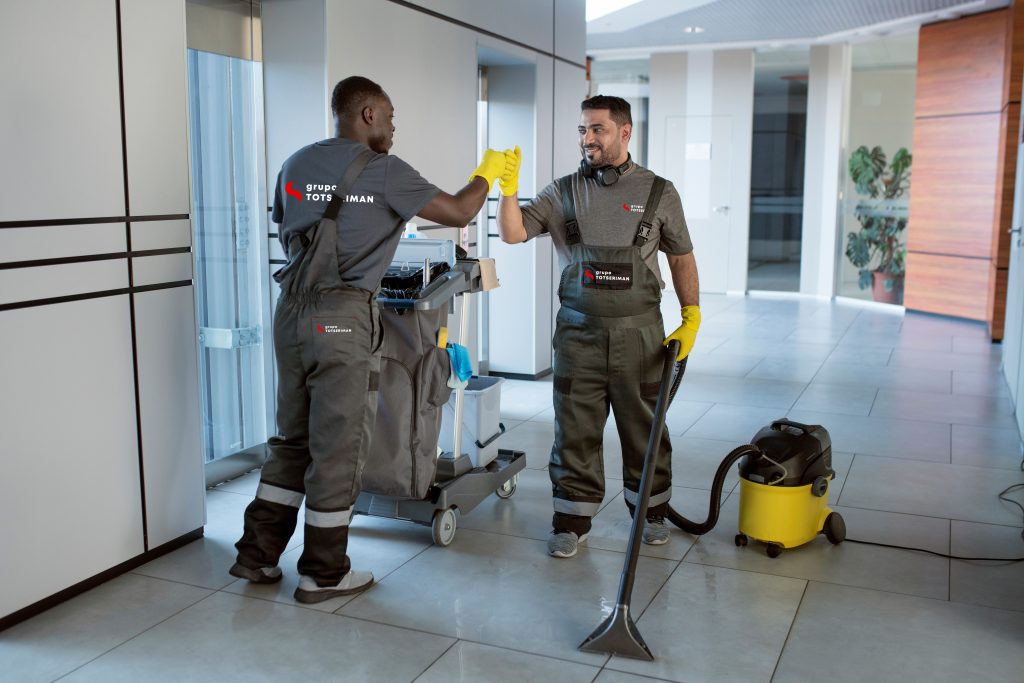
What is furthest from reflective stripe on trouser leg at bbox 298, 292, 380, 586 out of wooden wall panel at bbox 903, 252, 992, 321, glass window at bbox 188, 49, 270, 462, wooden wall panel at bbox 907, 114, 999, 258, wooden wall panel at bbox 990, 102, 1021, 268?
wooden wall panel at bbox 907, 114, 999, 258

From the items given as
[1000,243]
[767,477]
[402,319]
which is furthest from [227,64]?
[1000,243]

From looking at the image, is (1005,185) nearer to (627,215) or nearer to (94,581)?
(627,215)

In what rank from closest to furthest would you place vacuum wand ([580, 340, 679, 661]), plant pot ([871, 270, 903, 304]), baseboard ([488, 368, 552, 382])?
1. vacuum wand ([580, 340, 679, 661])
2. baseboard ([488, 368, 552, 382])
3. plant pot ([871, 270, 903, 304])

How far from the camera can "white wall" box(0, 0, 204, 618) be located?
2.65 m

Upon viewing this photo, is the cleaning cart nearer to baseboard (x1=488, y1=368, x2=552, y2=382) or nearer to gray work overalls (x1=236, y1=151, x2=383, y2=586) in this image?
gray work overalls (x1=236, y1=151, x2=383, y2=586)

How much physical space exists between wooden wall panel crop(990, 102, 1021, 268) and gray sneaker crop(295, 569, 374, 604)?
22.6 ft

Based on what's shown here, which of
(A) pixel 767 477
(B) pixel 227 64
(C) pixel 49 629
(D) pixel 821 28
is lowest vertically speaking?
(C) pixel 49 629

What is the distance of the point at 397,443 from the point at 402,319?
0.41 meters

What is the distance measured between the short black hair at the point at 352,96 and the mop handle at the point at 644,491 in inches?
48.8

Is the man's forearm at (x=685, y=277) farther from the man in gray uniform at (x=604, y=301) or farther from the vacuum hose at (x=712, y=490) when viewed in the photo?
the vacuum hose at (x=712, y=490)

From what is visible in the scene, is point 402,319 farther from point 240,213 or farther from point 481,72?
point 481,72

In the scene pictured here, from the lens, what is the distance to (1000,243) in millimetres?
8055

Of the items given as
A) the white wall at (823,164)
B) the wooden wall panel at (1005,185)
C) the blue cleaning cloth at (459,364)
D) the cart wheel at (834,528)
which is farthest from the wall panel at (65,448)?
the white wall at (823,164)

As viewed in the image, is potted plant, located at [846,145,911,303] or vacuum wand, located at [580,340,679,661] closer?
vacuum wand, located at [580,340,679,661]
